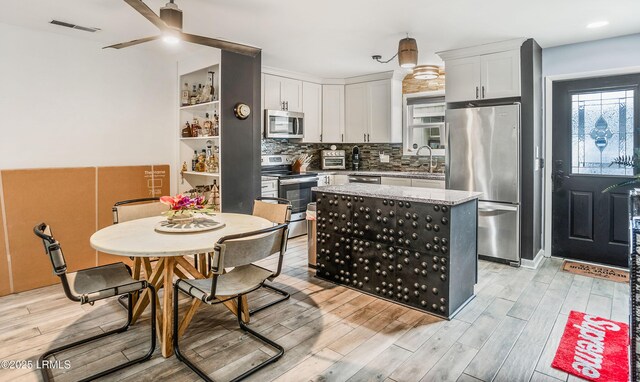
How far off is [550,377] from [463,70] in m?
3.30

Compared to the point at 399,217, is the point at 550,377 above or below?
below

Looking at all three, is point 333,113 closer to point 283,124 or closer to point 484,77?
point 283,124

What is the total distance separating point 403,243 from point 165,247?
1.73 metres

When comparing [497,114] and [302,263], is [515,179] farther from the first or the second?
[302,263]

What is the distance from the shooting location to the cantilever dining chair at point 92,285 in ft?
6.34

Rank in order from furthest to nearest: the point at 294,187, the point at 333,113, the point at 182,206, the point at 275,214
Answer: the point at 333,113
the point at 294,187
the point at 275,214
the point at 182,206

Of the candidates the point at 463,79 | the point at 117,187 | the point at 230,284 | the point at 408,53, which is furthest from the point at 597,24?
the point at 117,187

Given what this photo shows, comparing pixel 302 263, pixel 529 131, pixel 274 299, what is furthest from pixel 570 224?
pixel 274 299

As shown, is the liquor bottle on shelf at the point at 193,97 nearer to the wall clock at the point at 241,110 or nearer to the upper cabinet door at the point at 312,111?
the wall clock at the point at 241,110

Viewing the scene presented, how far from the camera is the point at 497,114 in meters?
4.00

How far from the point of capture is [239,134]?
4156 mm

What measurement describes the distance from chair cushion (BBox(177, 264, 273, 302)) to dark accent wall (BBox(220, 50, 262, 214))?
5.81ft

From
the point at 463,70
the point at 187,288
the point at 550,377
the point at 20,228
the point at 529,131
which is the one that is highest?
the point at 463,70

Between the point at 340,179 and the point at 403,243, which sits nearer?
the point at 403,243
